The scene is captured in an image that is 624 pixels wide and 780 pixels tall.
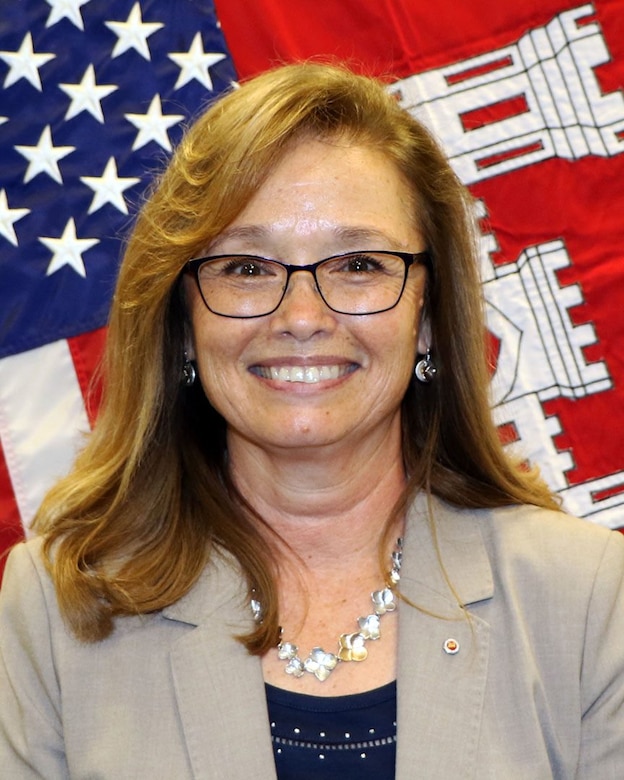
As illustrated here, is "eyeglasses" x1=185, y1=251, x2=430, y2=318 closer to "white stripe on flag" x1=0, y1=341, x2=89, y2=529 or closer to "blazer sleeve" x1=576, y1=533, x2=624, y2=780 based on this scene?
"blazer sleeve" x1=576, y1=533, x2=624, y2=780

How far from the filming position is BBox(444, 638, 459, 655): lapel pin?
6.30 feet

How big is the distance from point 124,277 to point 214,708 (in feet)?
2.29

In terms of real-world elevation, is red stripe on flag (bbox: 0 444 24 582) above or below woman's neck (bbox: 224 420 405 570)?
above

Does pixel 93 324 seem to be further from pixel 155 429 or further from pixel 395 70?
pixel 395 70

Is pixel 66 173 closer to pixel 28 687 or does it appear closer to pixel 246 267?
pixel 246 267

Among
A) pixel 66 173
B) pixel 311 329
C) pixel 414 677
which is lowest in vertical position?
pixel 414 677

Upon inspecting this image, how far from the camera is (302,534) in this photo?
82.3 inches

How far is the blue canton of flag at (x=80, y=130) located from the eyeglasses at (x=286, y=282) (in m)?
0.68

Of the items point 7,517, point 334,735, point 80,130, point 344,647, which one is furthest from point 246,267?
point 7,517

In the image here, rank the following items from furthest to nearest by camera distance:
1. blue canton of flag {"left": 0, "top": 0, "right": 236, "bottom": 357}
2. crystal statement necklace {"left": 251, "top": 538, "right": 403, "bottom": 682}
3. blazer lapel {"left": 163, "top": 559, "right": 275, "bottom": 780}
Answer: blue canton of flag {"left": 0, "top": 0, "right": 236, "bottom": 357} < crystal statement necklace {"left": 251, "top": 538, "right": 403, "bottom": 682} < blazer lapel {"left": 163, "top": 559, "right": 275, "bottom": 780}

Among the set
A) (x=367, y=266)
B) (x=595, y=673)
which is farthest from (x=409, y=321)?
(x=595, y=673)

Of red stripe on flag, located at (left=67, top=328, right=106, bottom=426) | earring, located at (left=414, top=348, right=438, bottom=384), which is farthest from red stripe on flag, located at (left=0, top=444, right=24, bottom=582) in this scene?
earring, located at (left=414, top=348, right=438, bottom=384)

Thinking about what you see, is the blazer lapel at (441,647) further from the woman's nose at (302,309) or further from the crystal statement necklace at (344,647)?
the woman's nose at (302,309)

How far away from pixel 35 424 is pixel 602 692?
1263 millimetres
